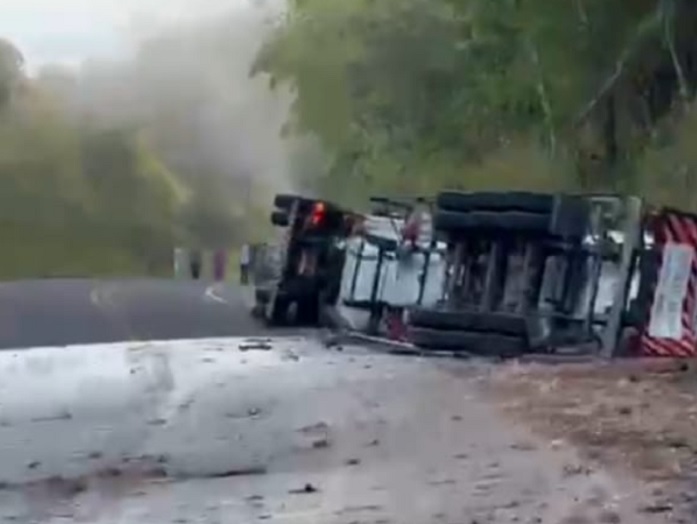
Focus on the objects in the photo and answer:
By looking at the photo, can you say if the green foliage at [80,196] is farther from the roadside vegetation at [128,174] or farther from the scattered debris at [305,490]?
the scattered debris at [305,490]

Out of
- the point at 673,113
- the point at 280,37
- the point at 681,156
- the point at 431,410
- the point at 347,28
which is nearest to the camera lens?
the point at 431,410

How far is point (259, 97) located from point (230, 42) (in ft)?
9.69

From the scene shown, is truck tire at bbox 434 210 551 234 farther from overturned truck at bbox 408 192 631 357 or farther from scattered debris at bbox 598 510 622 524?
scattered debris at bbox 598 510 622 524

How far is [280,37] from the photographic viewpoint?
160 ft

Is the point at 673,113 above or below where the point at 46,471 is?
above

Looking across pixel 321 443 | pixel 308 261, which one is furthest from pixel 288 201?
pixel 321 443

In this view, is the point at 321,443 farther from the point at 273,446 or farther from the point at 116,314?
the point at 116,314

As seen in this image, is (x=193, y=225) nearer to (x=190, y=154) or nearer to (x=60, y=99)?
(x=190, y=154)

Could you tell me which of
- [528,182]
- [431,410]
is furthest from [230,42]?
Result: [431,410]

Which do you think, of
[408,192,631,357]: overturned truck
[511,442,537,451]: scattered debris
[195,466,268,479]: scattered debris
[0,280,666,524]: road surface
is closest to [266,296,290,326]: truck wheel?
[0,280,666,524]: road surface

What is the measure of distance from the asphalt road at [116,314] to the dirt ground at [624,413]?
7.85 m

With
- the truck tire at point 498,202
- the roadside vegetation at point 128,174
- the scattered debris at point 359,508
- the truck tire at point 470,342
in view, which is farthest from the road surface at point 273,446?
the roadside vegetation at point 128,174

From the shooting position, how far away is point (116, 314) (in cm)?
2916

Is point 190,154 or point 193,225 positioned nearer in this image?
point 190,154
